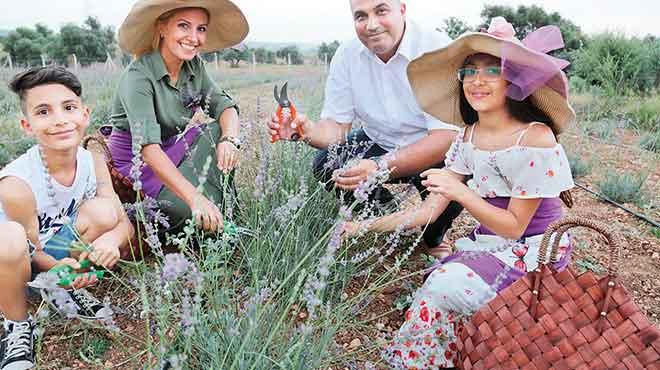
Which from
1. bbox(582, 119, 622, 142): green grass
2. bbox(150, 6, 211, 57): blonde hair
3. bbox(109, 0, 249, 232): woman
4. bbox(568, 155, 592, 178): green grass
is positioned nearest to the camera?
bbox(109, 0, 249, 232): woman

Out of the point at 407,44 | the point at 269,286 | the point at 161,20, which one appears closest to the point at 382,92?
the point at 407,44

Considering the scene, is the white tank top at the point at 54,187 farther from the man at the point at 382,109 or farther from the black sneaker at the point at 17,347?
the man at the point at 382,109

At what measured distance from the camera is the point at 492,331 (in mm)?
1563

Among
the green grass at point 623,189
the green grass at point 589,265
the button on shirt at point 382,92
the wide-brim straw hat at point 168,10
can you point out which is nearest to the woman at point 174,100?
the wide-brim straw hat at point 168,10

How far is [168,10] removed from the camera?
7.73 ft

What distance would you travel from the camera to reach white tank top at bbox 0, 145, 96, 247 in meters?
1.92

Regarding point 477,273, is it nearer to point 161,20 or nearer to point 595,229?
point 595,229

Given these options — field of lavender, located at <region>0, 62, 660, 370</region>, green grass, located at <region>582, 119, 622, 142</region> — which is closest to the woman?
field of lavender, located at <region>0, 62, 660, 370</region>

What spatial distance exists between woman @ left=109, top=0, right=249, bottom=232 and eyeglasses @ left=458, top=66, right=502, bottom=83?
102 cm

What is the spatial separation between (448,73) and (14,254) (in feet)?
5.79

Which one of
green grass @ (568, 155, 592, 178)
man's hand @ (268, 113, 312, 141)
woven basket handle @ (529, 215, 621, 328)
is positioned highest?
man's hand @ (268, 113, 312, 141)

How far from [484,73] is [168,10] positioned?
4.67 feet

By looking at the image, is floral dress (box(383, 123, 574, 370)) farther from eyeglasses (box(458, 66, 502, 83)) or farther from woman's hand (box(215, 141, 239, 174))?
woman's hand (box(215, 141, 239, 174))

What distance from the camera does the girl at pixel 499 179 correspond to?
5.85ft
